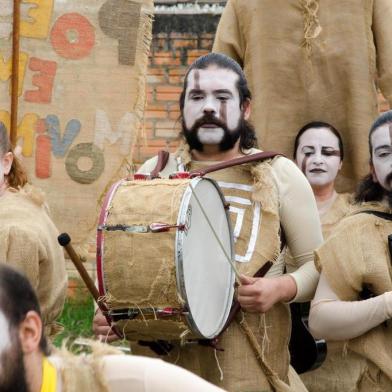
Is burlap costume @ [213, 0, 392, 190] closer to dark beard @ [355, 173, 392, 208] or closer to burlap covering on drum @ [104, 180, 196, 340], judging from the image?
dark beard @ [355, 173, 392, 208]

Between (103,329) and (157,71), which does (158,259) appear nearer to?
(103,329)

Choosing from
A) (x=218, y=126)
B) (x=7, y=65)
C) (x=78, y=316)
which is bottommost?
(x=78, y=316)

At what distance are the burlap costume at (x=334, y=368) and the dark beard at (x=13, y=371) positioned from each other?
202cm

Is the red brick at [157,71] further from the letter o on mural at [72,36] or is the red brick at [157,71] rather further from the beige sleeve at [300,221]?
the beige sleeve at [300,221]

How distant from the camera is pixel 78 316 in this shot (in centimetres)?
737

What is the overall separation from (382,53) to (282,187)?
1.50m

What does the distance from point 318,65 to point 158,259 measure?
194cm

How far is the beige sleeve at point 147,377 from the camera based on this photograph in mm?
2473

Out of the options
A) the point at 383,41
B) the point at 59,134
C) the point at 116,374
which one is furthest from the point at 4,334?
the point at 383,41

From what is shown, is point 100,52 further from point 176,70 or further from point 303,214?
point 176,70

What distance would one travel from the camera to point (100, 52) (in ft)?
16.9

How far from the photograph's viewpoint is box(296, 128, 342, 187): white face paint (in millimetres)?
4926

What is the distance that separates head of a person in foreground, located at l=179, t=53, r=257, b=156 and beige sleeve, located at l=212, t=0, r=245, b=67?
3.87 ft

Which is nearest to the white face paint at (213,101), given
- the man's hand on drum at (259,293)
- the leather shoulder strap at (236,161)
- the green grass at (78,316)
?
the leather shoulder strap at (236,161)
